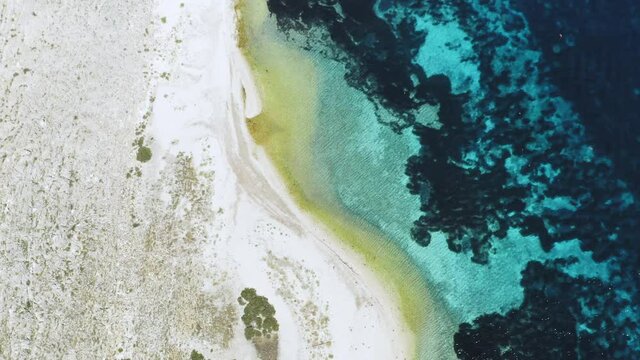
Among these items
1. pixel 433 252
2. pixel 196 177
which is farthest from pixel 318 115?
pixel 433 252

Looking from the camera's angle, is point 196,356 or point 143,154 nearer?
point 196,356

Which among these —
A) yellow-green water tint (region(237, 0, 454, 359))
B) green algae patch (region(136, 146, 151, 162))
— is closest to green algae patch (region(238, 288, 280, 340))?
yellow-green water tint (region(237, 0, 454, 359))

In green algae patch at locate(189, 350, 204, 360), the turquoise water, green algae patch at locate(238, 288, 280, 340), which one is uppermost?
the turquoise water

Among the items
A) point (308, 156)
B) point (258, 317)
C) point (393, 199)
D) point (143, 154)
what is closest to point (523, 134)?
point (393, 199)

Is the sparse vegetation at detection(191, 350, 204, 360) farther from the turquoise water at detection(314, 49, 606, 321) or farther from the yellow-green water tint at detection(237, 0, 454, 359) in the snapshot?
the turquoise water at detection(314, 49, 606, 321)

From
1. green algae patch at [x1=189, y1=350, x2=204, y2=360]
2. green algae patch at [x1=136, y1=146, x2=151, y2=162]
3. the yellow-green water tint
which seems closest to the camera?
green algae patch at [x1=189, y1=350, x2=204, y2=360]

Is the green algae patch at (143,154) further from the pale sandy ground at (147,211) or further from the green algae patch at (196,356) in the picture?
the green algae patch at (196,356)

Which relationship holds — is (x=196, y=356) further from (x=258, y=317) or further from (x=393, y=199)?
(x=393, y=199)
